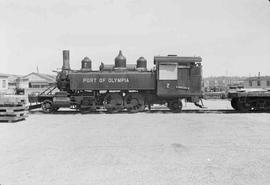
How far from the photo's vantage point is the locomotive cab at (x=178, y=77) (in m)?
21.4

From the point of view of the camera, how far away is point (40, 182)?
643 centimetres

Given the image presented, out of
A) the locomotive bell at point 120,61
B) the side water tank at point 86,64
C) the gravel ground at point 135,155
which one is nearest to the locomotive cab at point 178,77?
the locomotive bell at point 120,61

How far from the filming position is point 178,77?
2159 centimetres

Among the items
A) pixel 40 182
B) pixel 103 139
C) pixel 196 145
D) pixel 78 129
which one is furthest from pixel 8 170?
pixel 78 129

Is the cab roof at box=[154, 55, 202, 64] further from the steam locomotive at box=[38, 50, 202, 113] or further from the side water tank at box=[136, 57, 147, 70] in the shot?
the side water tank at box=[136, 57, 147, 70]

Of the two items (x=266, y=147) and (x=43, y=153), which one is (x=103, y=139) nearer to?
(x=43, y=153)

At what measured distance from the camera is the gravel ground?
670 cm

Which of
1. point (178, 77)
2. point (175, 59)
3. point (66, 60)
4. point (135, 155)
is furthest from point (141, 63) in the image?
point (135, 155)

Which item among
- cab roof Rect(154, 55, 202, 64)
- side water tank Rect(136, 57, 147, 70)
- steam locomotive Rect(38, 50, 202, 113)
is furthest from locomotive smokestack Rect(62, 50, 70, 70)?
cab roof Rect(154, 55, 202, 64)

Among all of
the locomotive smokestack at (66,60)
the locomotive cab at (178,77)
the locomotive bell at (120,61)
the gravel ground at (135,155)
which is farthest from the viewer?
the locomotive smokestack at (66,60)

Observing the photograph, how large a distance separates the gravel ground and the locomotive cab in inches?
303

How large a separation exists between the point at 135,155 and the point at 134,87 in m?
13.0

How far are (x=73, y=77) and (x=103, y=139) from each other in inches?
448

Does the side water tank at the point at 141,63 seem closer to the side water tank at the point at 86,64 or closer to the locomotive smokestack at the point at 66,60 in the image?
the side water tank at the point at 86,64
